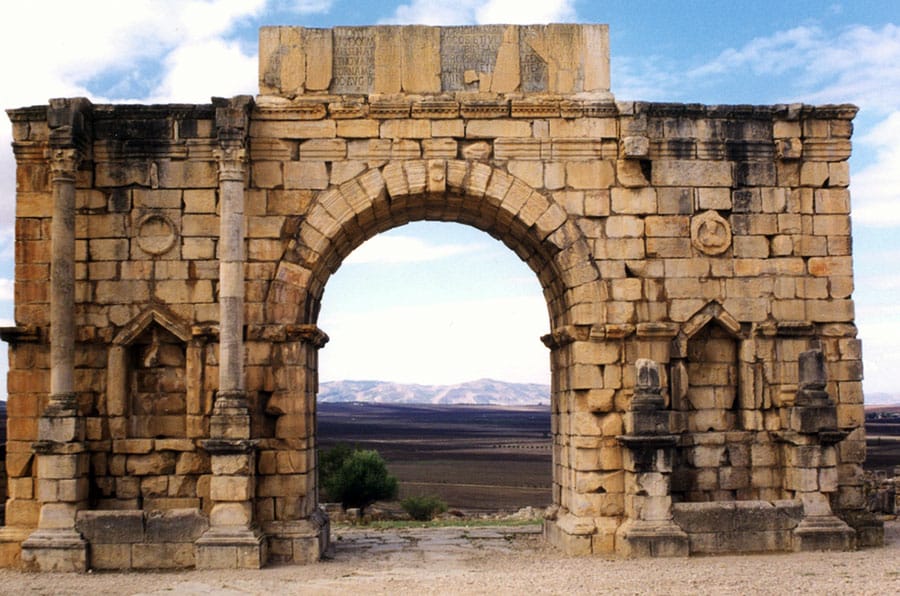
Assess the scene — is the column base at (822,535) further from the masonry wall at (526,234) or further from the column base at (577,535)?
the column base at (577,535)

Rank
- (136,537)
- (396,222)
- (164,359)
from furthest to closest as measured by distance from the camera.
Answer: (396,222)
(164,359)
(136,537)

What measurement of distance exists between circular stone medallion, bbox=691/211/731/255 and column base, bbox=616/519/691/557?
3154mm

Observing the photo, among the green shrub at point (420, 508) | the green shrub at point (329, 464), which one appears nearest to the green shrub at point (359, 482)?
the green shrub at point (329, 464)

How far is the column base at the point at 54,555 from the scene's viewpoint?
10.6m

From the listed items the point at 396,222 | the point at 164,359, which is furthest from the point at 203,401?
the point at 396,222

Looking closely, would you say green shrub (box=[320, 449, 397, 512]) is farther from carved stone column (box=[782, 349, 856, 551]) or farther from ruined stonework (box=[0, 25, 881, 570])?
carved stone column (box=[782, 349, 856, 551])

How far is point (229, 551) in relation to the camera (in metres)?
10.6

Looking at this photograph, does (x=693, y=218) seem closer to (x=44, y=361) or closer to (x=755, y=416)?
(x=755, y=416)

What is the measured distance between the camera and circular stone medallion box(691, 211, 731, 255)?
1173cm

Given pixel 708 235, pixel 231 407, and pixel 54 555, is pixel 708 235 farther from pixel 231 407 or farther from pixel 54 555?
pixel 54 555

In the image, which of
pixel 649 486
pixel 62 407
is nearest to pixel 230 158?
pixel 62 407

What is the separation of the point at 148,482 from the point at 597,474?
4996mm

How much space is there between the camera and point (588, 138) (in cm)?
1180

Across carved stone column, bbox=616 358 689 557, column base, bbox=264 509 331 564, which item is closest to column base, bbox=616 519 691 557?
carved stone column, bbox=616 358 689 557
